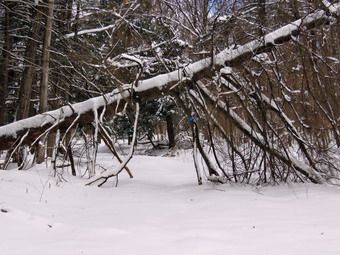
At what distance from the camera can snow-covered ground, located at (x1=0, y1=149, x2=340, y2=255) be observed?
8.09ft

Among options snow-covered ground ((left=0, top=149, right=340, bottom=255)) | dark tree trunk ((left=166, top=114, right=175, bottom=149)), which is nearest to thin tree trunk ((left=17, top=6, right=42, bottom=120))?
snow-covered ground ((left=0, top=149, right=340, bottom=255))

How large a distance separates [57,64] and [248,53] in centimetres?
695

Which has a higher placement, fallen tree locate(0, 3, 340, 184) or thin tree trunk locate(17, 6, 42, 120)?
thin tree trunk locate(17, 6, 42, 120)

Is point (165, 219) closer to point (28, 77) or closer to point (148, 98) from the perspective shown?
point (148, 98)

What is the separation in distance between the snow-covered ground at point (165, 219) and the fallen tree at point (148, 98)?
920mm

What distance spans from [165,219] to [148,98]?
3.06 m

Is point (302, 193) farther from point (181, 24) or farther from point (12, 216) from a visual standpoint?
point (181, 24)

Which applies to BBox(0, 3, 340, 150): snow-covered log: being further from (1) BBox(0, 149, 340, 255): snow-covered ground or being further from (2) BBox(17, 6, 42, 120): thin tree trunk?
(2) BBox(17, 6, 42, 120): thin tree trunk

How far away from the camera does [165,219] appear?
11.1 feet

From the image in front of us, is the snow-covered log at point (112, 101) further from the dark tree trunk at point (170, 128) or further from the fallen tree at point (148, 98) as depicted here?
the dark tree trunk at point (170, 128)

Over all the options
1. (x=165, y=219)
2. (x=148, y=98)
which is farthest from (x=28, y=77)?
(x=165, y=219)

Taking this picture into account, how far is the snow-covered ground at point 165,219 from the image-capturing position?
247cm

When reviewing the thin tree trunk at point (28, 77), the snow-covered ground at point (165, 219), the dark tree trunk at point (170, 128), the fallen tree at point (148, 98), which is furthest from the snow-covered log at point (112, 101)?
the dark tree trunk at point (170, 128)

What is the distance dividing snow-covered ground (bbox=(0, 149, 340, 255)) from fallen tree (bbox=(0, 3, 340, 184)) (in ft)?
3.02
